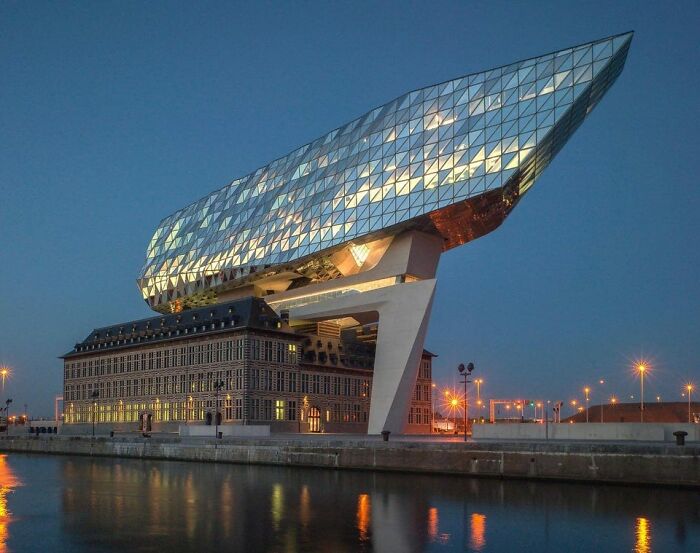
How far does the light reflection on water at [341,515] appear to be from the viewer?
22.9 m

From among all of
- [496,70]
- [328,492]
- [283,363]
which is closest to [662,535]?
[328,492]

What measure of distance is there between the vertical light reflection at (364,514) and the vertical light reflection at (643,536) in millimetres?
7882

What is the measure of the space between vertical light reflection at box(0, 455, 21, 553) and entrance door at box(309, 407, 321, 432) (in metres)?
37.0

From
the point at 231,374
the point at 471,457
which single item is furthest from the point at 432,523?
the point at 231,374

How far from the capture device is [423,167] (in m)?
72.4

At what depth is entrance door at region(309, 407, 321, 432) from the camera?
305 feet

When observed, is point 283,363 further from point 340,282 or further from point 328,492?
point 328,492

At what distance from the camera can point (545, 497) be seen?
34156mm

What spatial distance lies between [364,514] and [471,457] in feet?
52.6

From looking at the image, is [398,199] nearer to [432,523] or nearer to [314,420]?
[314,420]

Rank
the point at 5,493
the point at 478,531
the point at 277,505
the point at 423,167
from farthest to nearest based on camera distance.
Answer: the point at 423,167, the point at 5,493, the point at 277,505, the point at 478,531

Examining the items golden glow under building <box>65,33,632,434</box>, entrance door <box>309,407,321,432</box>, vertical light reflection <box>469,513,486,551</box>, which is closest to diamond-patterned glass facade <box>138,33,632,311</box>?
golden glow under building <box>65,33,632,434</box>

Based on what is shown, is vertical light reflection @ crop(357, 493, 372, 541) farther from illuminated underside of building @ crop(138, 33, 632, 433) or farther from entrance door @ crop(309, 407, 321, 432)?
entrance door @ crop(309, 407, 321, 432)

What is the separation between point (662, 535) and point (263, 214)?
71789mm
